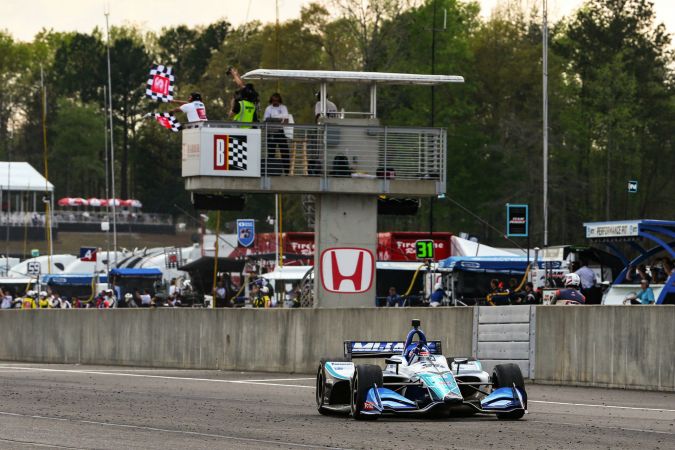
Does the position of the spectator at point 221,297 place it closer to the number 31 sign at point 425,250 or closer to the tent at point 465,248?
the tent at point 465,248

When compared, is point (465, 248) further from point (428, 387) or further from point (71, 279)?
point (428, 387)

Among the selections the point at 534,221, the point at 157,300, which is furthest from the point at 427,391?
the point at 534,221

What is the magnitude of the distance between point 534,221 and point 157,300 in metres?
40.5

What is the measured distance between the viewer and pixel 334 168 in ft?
105

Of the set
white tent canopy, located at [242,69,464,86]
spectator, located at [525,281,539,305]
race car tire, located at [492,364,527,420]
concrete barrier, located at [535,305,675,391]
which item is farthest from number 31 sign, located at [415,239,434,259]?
→ race car tire, located at [492,364,527,420]

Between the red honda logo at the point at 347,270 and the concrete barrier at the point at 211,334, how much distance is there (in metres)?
3.37

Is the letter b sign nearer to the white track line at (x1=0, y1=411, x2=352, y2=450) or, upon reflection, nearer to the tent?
the white track line at (x1=0, y1=411, x2=352, y2=450)

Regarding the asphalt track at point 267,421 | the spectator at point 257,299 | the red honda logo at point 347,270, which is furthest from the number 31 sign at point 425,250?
the asphalt track at point 267,421

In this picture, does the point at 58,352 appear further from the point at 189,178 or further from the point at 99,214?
the point at 99,214

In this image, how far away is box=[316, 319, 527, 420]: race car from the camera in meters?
16.0

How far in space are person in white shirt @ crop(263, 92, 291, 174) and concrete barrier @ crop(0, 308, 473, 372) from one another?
3.77m

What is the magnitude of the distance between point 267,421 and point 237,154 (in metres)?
15.4

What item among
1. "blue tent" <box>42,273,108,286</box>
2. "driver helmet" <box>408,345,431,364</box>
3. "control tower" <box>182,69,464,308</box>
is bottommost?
"blue tent" <box>42,273,108,286</box>

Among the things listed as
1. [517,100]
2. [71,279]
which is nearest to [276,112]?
[71,279]
